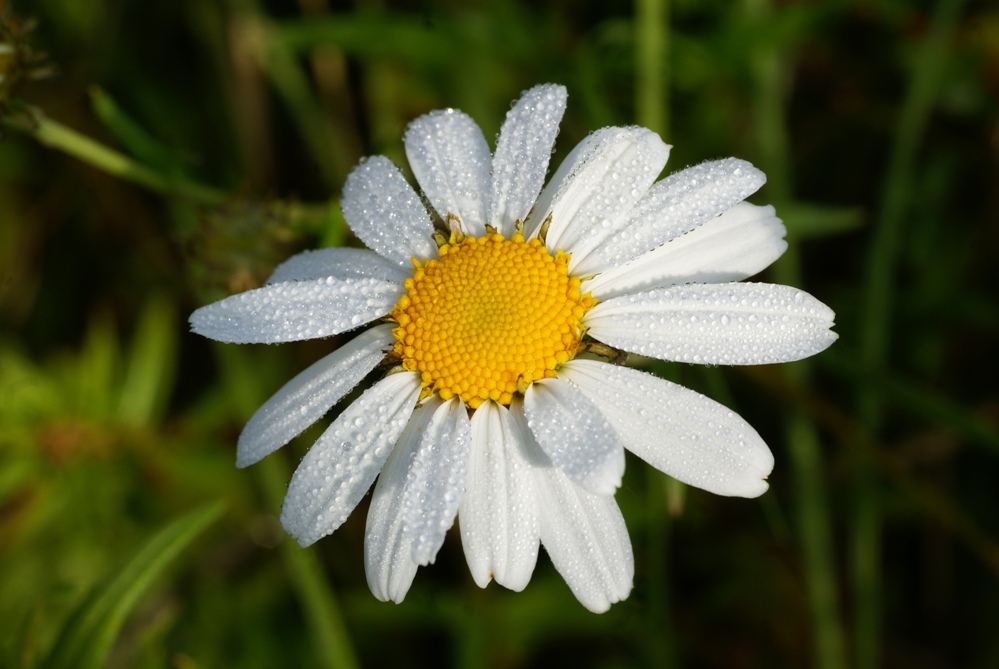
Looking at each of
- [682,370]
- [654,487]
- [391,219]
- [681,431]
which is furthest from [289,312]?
[682,370]

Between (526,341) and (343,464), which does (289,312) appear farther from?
(526,341)

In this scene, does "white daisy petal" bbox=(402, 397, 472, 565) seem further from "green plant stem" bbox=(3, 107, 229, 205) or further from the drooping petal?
"green plant stem" bbox=(3, 107, 229, 205)

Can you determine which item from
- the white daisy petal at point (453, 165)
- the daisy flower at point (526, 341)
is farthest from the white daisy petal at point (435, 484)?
the white daisy petal at point (453, 165)

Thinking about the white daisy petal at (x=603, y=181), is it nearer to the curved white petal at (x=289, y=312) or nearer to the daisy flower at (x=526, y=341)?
the daisy flower at (x=526, y=341)

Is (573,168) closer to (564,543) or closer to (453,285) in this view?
(453,285)

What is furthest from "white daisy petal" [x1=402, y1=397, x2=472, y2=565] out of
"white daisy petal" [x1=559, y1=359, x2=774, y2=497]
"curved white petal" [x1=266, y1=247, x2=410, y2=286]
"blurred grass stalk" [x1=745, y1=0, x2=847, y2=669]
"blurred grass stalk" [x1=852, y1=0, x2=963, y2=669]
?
"blurred grass stalk" [x1=852, y1=0, x2=963, y2=669]

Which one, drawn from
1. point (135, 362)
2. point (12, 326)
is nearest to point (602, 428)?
point (135, 362)
